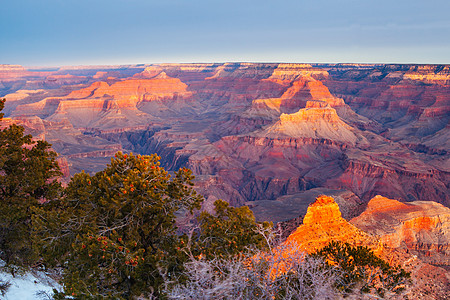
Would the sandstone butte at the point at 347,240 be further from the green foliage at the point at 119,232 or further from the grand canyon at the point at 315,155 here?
the green foliage at the point at 119,232

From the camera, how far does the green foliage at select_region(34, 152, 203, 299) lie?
1202cm

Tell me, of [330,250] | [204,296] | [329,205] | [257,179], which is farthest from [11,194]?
[257,179]

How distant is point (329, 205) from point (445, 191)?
74265 mm

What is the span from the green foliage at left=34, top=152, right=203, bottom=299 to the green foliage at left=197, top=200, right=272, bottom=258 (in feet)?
3.73

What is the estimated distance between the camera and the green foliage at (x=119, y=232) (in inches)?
473

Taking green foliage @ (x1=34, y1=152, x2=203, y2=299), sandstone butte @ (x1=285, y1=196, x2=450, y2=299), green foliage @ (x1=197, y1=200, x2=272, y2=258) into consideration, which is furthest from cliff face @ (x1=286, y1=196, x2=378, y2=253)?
green foliage @ (x1=34, y1=152, x2=203, y2=299)

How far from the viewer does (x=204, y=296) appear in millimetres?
9422

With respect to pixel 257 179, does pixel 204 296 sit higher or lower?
higher

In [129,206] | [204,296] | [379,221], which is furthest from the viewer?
[379,221]

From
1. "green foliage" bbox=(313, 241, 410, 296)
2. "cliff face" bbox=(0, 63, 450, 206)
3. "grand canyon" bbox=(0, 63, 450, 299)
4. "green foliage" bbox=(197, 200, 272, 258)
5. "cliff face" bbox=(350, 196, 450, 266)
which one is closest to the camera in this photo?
"green foliage" bbox=(313, 241, 410, 296)

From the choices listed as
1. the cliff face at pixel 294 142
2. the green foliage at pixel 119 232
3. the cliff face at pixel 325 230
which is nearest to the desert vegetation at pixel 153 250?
the green foliage at pixel 119 232

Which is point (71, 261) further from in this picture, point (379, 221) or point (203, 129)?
point (203, 129)

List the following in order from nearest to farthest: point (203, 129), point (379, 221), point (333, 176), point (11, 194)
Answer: point (11, 194)
point (379, 221)
point (333, 176)
point (203, 129)

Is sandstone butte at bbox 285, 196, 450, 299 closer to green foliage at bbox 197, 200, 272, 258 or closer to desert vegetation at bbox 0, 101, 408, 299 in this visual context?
green foliage at bbox 197, 200, 272, 258
